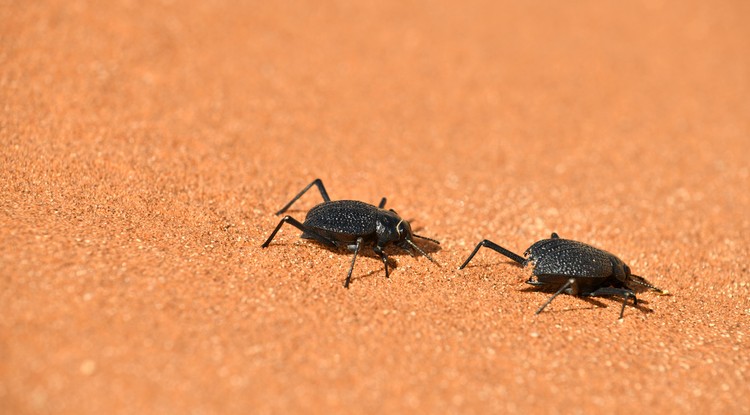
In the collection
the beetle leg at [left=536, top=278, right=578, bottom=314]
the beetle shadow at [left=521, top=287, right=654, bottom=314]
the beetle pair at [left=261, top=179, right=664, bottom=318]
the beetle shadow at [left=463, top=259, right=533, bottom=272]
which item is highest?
the beetle pair at [left=261, top=179, right=664, bottom=318]

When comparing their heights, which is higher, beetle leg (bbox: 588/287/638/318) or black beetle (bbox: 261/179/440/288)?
black beetle (bbox: 261/179/440/288)

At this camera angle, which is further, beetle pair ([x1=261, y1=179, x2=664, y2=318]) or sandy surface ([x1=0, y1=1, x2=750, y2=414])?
beetle pair ([x1=261, y1=179, x2=664, y2=318])

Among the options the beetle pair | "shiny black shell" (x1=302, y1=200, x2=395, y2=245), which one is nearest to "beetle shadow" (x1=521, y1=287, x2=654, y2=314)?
the beetle pair

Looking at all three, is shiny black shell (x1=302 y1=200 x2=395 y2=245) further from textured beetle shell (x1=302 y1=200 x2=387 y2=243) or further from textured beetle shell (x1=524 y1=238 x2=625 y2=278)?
textured beetle shell (x1=524 y1=238 x2=625 y2=278)

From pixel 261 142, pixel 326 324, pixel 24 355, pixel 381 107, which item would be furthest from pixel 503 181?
pixel 24 355

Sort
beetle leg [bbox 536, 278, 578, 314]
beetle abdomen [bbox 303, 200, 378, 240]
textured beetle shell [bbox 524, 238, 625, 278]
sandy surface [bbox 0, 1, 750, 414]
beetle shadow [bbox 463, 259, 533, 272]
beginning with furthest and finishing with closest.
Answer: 1. beetle shadow [bbox 463, 259, 533, 272]
2. beetle abdomen [bbox 303, 200, 378, 240]
3. textured beetle shell [bbox 524, 238, 625, 278]
4. beetle leg [bbox 536, 278, 578, 314]
5. sandy surface [bbox 0, 1, 750, 414]

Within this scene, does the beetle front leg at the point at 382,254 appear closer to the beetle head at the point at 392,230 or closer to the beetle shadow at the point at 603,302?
the beetle head at the point at 392,230

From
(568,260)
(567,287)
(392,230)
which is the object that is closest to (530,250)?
(568,260)
